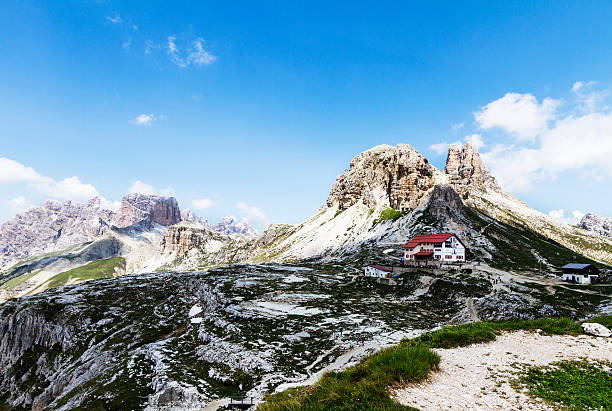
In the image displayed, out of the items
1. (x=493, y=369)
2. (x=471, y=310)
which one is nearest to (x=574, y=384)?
(x=493, y=369)

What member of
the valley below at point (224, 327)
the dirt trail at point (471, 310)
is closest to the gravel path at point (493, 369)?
the valley below at point (224, 327)

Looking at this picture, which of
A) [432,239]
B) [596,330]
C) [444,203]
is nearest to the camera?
[596,330]

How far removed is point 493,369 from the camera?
16234 mm

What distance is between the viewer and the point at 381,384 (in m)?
13.0

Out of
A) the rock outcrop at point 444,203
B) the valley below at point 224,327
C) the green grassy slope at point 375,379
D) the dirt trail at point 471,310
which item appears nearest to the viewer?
the green grassy slope at point 375,379

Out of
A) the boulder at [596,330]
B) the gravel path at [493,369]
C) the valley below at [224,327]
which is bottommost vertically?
the valley below at [224,327]

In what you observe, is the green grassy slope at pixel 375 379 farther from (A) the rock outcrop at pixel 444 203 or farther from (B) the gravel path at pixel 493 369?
(A) the rock outcrop at pixel 444 203

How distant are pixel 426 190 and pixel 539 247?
69598 millimetres

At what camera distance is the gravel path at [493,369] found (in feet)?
41.7

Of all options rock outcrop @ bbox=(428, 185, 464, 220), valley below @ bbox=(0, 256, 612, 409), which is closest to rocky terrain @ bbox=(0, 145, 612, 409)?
valley below @ bbox=(0, 256, 612, 409)

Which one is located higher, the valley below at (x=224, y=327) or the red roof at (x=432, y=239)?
the red roof at (x=432, y=239)

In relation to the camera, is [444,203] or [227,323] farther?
[444,203]

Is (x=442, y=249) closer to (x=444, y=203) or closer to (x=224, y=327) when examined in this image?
(x=444, y=203)

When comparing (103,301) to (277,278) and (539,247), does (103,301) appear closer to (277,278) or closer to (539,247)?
(277,278)
